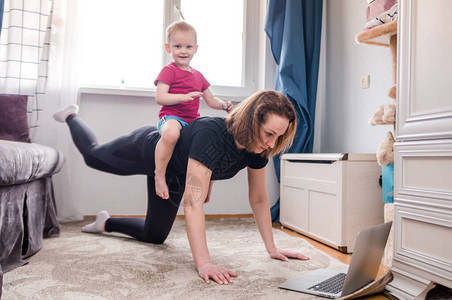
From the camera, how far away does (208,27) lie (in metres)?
2.95

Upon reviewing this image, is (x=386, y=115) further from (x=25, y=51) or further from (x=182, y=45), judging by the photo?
(x=25, y=51)

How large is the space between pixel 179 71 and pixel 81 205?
1402 mm

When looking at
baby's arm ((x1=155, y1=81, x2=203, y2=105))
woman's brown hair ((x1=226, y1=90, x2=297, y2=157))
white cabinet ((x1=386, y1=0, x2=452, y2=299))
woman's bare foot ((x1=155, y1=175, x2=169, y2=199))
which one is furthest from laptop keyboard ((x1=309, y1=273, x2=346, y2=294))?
baby's arm ((x1=155, y1=81, x2=203, y2=105))

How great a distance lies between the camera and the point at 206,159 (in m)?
1.23

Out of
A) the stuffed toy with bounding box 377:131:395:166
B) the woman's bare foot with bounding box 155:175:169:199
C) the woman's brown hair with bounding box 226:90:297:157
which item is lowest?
the woman's bare foot with bounding box 155:175:169:199

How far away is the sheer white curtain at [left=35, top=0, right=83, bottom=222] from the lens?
2449mm

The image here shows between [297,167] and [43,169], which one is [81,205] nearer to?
[43,169]

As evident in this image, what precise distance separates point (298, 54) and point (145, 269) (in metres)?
1.80

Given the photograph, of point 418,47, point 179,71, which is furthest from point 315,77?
point 418,47

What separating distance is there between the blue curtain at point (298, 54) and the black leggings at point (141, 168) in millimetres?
1100

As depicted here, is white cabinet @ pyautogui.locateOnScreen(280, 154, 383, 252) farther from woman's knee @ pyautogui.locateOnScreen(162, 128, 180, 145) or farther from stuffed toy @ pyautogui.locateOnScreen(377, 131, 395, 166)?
woman's knee @ pyautogui.locateOnScreen(162, 128, 180, 145)

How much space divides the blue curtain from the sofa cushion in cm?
150

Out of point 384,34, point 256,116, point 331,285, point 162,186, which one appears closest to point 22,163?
point 162,186

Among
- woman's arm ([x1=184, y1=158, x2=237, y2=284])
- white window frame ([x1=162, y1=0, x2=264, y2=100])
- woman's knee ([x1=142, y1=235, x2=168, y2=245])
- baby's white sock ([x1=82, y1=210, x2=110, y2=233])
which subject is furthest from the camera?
white window frame ([x1=162, y1=0, x2=264, y2=100])
